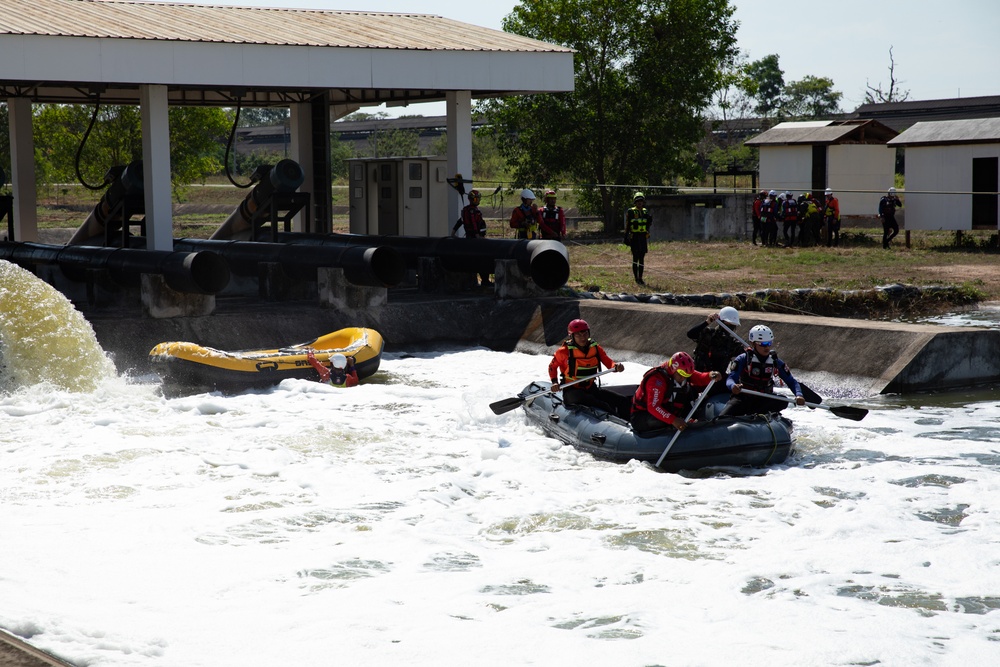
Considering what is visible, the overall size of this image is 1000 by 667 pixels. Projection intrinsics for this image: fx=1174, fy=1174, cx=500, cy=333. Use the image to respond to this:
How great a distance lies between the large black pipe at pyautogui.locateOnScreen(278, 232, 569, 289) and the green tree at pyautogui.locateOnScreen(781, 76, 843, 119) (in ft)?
173

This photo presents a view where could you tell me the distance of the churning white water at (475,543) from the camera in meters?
6.93

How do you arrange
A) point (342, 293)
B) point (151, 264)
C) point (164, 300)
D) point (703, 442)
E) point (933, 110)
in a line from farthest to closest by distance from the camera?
point (933, 110)
point (342, 293)
point (164, 300)
point (151, 264)
point (703, 442)

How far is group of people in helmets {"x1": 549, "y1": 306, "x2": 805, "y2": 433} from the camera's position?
35.4 feet

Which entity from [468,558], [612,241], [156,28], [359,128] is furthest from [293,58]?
[359,128]

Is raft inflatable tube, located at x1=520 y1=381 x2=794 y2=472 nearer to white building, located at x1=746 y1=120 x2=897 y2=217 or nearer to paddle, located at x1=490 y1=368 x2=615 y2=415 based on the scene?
paddle, located at x1=490 y1=368 x2=615 y2=415

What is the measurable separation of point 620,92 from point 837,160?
6.63m

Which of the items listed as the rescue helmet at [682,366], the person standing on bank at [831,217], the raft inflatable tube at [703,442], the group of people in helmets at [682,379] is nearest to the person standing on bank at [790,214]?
the person standing on bank at [831,217]

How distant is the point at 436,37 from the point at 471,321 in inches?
223

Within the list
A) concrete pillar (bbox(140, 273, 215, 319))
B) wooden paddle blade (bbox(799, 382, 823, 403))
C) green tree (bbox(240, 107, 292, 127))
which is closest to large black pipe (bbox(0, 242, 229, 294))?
concrete pillar (bbox(140, 273, 215, 319))

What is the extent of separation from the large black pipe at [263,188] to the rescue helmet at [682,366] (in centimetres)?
1096

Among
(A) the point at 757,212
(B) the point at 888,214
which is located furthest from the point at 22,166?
(B) the point at 888,214

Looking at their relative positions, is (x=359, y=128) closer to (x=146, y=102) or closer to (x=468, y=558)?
(x=146, y=102)

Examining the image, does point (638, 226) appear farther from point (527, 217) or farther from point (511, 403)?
point (511, 403)

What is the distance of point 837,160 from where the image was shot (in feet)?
112
